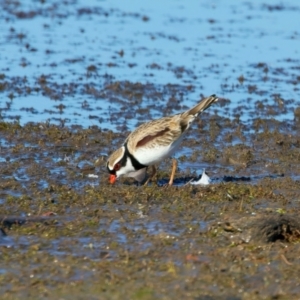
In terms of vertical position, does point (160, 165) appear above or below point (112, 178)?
below

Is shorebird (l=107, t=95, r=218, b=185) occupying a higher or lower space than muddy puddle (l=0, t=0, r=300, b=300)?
higher

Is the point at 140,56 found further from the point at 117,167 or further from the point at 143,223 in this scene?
the point at 143,223

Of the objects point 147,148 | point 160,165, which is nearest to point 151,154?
point 147,148

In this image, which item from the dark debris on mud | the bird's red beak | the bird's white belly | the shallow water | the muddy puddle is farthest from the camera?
the shallow water

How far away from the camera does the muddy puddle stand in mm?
7227

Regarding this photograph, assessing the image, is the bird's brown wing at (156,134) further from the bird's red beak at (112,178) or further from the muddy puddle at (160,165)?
the muddy puddle at (160,165)

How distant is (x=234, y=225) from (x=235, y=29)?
14059mm

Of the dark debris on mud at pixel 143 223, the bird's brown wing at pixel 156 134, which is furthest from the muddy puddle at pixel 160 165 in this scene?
the bird's brown wing at pixel 156 134

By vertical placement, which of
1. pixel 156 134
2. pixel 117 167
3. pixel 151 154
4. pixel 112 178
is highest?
pixel 156 134

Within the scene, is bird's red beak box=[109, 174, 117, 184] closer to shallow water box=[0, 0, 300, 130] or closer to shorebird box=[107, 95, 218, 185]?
shorebird box=[107, 95, 218, 185]

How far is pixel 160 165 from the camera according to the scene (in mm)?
11086

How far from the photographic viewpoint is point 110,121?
13258 mm

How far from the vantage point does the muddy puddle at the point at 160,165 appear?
7.23m

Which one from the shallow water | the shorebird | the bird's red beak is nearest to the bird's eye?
the shorebird
